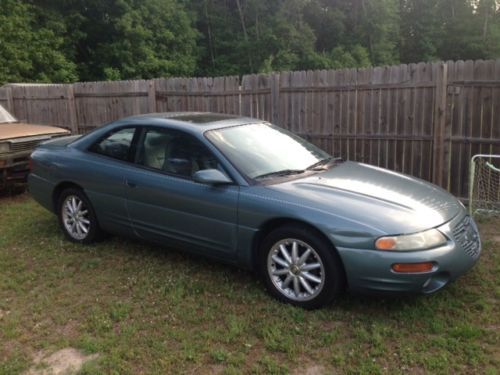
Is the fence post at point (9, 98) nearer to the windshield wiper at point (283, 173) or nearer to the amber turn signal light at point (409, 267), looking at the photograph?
the windshield wiper at point (283, 173)

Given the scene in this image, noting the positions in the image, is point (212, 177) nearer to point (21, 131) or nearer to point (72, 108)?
point (21, 131)

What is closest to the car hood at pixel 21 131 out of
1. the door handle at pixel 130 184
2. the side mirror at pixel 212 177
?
the door handle at pixel 130 184

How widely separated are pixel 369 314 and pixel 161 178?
224cm

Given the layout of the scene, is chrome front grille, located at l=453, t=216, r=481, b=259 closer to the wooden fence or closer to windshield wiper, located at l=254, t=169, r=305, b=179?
windshield wiper, located at l=254, t=169, r=305, b=179

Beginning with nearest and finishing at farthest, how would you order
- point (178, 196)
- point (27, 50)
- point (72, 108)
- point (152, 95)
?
point (178, 196) < point (152, 95) < point (72, 108) < point (27, 50)

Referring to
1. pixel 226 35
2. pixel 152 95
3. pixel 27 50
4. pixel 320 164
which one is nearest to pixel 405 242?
pixel 320 164

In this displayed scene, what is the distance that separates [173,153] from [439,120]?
13.7 feet

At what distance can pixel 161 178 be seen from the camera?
476 cm

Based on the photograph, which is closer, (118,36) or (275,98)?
(275,98)

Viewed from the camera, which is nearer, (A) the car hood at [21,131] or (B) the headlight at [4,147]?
(B) the headlight at [4,147]

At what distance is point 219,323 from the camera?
152 inches

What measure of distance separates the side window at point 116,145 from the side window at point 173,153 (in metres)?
0.19

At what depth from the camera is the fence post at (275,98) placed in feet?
27.9

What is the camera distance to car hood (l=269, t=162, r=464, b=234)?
374 cm
